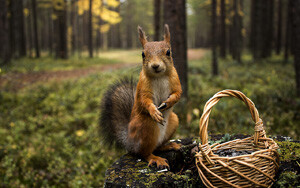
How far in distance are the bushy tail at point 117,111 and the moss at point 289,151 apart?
4.56 ft

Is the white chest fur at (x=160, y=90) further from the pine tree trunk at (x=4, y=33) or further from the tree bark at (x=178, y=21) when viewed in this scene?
the pine tree trunk at (x=4, y=33)

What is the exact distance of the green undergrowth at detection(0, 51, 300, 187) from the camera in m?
3.76

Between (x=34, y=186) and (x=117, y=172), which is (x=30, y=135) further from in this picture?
(x=117, y=172)

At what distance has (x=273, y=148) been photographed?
61.4 inches

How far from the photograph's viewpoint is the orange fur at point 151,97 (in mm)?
1798

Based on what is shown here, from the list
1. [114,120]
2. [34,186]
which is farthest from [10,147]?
[114,120]

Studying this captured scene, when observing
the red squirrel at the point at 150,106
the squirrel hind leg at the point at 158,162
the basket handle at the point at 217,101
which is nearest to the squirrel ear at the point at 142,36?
the red squirrel at the point at 150,106

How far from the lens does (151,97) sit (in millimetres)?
1899

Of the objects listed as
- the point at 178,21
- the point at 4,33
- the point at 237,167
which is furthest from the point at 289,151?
the point at 4,33

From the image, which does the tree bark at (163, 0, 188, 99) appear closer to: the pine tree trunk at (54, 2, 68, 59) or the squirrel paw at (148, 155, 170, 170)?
the squirrel paw at (148, 155, 170, 170)

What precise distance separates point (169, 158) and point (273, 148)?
0.92 metres

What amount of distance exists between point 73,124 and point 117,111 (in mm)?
3255

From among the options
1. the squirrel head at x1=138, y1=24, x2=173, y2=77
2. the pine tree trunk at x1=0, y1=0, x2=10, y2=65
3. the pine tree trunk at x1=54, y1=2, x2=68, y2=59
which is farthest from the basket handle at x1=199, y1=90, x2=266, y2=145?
the pine tree trunk at x1=54, y1=2, x2=68, y2=59

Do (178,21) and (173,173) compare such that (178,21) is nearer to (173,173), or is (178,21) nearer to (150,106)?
(150,106)
